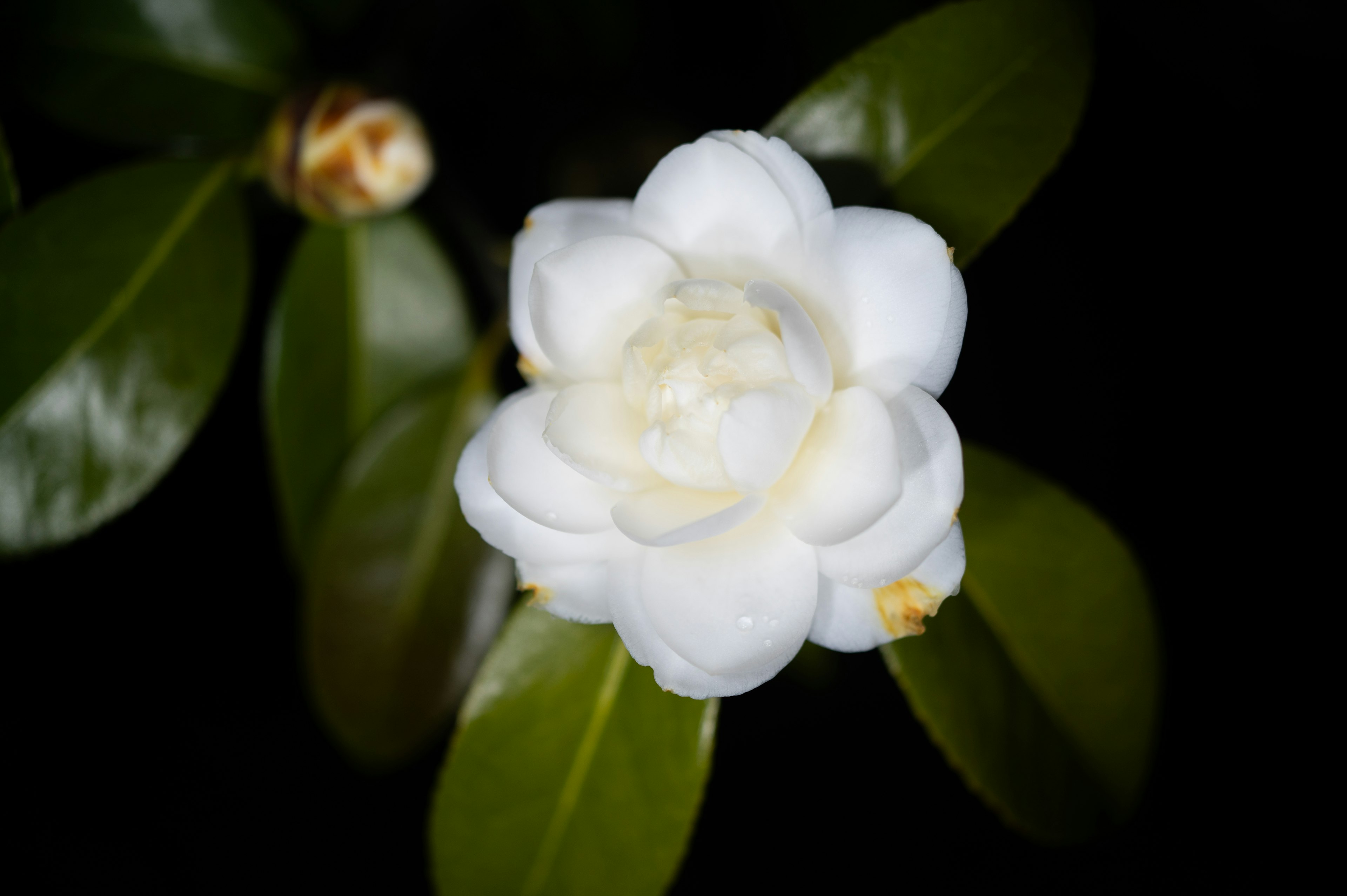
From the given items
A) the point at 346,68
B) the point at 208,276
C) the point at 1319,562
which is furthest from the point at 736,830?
the point at 346,68

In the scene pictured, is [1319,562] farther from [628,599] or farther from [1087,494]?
[628,599]

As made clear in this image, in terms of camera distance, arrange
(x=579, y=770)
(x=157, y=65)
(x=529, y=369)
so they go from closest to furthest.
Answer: (x=529, y=369)
(x=579, y=770)
(x=157, y=65)

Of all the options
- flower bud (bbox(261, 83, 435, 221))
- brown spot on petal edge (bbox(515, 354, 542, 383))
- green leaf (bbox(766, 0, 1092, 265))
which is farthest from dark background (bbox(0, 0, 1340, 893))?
brown spot on petal edge (bbox(515, 354, 542, 383))

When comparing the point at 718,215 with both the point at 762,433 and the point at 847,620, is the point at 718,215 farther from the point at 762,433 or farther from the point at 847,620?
the point at 847,620

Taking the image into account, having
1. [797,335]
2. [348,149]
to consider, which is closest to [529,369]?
[797,335]

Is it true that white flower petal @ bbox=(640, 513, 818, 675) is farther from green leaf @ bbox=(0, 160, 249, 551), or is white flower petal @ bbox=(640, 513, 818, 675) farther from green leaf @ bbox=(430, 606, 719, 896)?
green leaf @ bbox=(0, 160, 249, 551)

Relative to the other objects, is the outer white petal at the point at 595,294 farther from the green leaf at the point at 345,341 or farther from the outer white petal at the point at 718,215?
the green leaf at the point at 345,341

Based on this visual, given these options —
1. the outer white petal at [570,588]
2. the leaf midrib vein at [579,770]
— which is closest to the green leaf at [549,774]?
the leaf midrib vein at [579,770]
